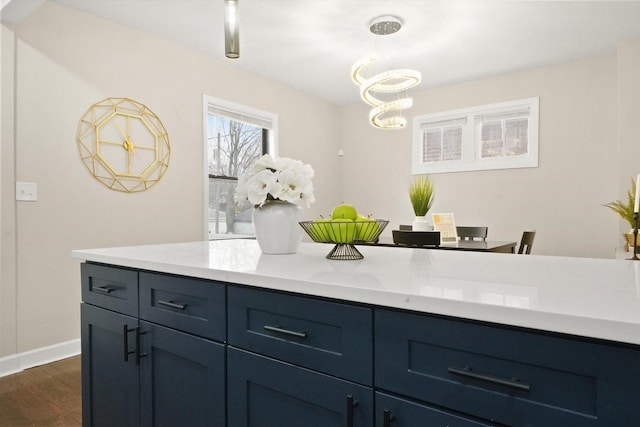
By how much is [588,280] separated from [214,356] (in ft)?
3.07

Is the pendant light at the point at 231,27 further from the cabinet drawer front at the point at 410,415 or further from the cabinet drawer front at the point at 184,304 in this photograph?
the cabinet drawer front at the point at 410,415

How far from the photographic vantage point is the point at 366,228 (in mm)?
1182

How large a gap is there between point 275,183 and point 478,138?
13.7ft

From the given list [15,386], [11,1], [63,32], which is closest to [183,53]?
[63,32]

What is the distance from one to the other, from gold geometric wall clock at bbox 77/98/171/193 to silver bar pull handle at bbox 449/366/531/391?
328 centimetres

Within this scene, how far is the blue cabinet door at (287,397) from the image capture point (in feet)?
2.74

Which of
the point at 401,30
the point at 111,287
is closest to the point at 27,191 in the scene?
the point at 111,287

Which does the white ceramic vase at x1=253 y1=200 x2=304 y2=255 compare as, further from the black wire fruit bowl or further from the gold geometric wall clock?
the gold geometric wall clock

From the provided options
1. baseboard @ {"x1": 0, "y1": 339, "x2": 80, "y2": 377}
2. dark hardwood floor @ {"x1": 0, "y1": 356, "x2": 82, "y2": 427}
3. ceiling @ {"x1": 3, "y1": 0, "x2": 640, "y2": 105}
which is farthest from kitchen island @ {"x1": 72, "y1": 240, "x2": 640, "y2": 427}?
ceiling @ {"x1": 3, "y1": 0, "x2": 640, "y2": 105}

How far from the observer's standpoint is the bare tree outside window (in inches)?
171

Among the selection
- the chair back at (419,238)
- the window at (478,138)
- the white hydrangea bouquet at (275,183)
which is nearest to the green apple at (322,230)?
the white hydrangea bouquet at (275,183)

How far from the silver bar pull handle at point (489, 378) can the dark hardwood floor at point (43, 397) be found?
2117mm

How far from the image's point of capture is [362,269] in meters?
1.08

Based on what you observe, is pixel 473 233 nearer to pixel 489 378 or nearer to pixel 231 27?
pixel 231 27
